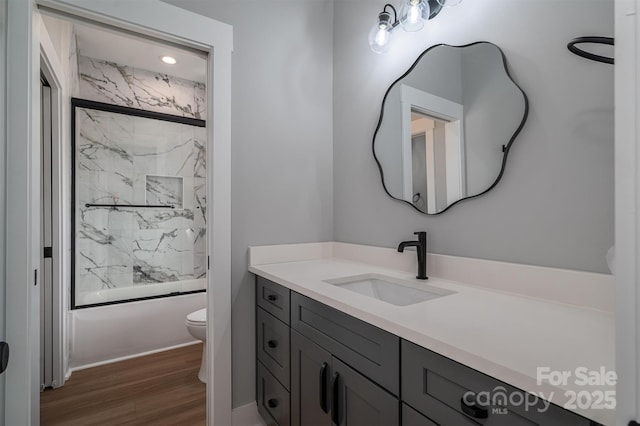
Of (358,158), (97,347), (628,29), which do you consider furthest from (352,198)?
(97,347)

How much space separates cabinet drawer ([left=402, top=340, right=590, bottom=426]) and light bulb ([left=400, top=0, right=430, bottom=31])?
4.48 feet

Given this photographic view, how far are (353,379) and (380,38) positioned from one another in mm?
1562

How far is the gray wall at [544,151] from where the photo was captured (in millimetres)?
942

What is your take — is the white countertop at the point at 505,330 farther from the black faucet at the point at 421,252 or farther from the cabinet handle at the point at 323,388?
the cabinet handle at the point at 323,388

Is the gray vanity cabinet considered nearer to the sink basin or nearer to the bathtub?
the sink basin

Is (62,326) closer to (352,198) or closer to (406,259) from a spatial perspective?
(352,198)

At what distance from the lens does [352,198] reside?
195 cm

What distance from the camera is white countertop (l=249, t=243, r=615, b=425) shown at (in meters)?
0.59

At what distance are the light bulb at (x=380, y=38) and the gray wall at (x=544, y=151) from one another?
10 cm

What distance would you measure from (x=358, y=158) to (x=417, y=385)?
53.6 inches

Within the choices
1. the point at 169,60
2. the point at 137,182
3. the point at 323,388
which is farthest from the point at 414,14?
the point at 137,182

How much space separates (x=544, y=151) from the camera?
1.07 m

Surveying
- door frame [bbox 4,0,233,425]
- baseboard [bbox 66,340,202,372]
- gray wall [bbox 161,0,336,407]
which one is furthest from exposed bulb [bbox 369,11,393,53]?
baseboard [bbox 66,340,202,372]

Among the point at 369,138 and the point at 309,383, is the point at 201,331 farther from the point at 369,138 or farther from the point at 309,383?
the point at 369,138
